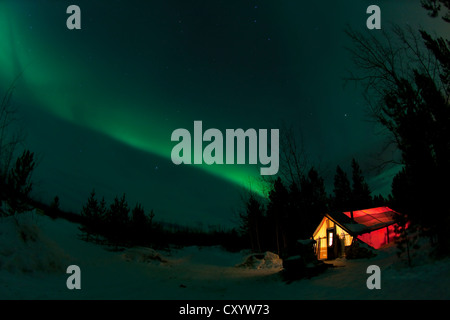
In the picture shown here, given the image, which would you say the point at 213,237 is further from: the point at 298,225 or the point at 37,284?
the point at 37,284

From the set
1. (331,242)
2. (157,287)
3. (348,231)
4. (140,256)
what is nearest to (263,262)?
(331,242)

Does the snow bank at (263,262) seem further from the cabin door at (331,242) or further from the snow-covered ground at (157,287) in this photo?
the snow-covered ground at (157,287)

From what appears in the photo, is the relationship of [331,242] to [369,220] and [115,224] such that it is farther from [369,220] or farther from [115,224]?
[115,224]

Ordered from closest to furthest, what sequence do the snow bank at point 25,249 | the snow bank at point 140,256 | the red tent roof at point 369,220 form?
the snow bank at point 25,249
the red tent roof at point 369,220
the snow bank at point 140,256

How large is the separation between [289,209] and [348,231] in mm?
25133

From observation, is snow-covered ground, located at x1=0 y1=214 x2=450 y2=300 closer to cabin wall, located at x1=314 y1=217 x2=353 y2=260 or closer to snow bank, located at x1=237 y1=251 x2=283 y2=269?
cabin wall, located at x1=314 y1=217 x2=353 y2=260

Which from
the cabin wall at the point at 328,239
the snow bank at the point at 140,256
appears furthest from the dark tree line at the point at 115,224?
the cabin wall at the point at 328,239

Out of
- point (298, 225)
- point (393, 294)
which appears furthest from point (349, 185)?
point (393, 294)

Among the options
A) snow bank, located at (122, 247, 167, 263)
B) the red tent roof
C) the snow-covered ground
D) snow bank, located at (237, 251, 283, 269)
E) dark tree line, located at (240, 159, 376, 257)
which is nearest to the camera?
the snow-covered ground

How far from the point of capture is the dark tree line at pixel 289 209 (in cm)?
4447

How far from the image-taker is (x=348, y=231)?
76.8 ft

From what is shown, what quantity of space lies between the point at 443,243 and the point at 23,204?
2498 cm

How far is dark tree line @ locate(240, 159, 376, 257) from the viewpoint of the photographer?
146 ft

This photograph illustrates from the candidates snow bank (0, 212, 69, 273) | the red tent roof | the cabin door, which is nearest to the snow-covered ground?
snow bank (0, 212, 69, 273)
